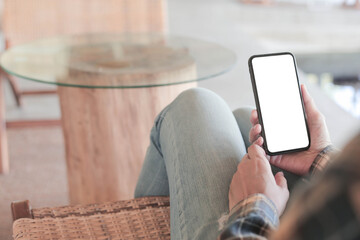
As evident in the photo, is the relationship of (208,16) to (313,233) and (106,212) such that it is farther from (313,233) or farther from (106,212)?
(313,233)

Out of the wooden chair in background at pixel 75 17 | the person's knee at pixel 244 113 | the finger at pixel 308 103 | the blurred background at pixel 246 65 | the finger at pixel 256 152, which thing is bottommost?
the blurred background at pixel 246 65

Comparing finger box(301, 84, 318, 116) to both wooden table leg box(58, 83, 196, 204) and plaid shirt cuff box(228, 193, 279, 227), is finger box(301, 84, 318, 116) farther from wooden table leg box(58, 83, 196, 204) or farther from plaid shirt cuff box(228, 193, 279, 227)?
wooden table leg box(58, 83, 196, 204)

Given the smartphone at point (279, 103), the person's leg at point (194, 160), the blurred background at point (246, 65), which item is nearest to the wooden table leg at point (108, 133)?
the blurred background at point (246, 65)

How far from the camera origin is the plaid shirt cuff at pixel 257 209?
570 millimetres

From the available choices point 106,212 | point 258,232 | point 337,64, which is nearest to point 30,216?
point 106,212

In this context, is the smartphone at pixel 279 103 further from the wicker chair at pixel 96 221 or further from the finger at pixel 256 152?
the wicker chair at pixel 96 221

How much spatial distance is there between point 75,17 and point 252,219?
1773 millimetres

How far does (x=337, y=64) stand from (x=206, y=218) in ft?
13.0

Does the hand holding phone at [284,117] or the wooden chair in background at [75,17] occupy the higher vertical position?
the wooden chair in background at [75,17]

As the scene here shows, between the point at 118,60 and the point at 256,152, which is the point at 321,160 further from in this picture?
the point at 118,60

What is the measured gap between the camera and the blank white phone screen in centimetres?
81

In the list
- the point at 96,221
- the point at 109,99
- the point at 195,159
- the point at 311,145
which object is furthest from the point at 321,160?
the point at 109,99

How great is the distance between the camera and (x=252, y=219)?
553 mm

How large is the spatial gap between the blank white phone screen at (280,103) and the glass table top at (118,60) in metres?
0.42
